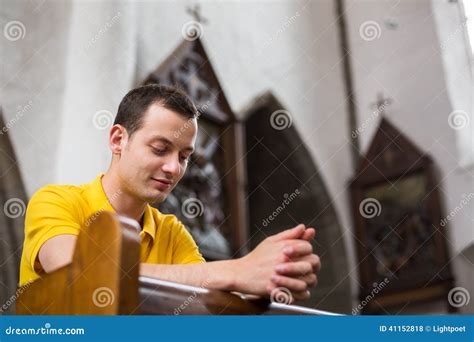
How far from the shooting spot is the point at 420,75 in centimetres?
516

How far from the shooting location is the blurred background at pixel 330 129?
13.7ft

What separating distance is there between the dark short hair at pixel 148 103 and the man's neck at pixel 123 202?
0.11 meters

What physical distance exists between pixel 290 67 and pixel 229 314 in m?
4.58

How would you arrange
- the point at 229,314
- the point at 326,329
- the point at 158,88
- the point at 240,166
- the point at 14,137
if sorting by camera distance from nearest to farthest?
the point at 229,314, the point at 158,88, the point at 326,329, the point at 14,137, the point at 240,166

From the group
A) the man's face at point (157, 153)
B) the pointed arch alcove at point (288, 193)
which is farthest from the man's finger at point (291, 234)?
the pointed arch alcove at point (288, 193)

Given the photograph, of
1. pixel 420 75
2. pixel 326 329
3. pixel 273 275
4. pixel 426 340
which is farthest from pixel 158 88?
pixel 420 75

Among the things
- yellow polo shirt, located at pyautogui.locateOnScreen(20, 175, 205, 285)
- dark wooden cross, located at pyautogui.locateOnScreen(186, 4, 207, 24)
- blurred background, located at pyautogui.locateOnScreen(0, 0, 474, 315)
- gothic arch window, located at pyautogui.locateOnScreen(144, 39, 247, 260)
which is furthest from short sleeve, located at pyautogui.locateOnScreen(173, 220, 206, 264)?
dark wooden cross, located at pyautogui.locateOnScreen(186, 4, 207, 24)

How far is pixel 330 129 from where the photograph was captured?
18.3 feet

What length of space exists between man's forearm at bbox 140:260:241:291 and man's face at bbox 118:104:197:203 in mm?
219

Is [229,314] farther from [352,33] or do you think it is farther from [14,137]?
[352,33]

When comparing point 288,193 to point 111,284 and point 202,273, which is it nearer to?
point 202,273

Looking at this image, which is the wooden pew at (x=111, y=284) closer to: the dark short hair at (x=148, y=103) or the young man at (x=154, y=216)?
the young man at (x=154, y=216)

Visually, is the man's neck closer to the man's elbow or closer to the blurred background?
the man's elbow

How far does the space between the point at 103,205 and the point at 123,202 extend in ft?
0.12
